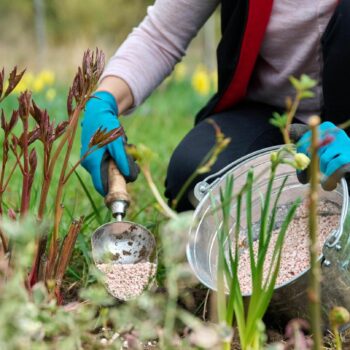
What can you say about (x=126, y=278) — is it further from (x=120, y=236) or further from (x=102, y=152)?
(x=102, y=152)

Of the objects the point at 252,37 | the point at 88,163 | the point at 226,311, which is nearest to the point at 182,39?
the point at 252,37

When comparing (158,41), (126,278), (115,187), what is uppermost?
(158,41)

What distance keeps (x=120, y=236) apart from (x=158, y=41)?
2.21ft

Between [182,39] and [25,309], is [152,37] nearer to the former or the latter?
[182,39]

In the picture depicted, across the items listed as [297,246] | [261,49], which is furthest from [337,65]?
[297,246]

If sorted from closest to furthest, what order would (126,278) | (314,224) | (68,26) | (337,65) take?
(314,224), (126,278), (337,65), (68,26)

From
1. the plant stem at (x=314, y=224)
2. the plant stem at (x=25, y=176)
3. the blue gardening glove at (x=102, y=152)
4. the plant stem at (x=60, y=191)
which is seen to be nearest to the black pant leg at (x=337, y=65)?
the blue gardening glove at (x=102, y=152)

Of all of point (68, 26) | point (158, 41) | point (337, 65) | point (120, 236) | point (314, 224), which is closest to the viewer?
point (314, 224)

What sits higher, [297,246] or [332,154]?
[332,154]

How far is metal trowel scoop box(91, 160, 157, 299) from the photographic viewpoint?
1.80 m

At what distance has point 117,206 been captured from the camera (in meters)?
1.79

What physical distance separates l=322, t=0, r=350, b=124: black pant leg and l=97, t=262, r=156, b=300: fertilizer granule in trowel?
2.08ft

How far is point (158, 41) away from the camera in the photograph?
231 cm

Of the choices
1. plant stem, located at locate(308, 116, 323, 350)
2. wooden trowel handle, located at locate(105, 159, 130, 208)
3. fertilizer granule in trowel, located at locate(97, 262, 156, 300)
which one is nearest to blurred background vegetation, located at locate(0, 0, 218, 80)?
wooden trowel handle, located at locate(105, 159, 130, 208)
